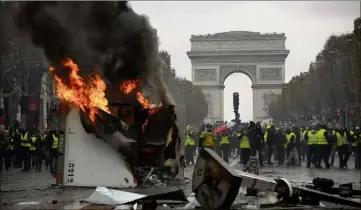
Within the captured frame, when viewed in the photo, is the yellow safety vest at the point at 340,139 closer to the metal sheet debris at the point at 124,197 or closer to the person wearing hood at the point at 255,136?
the person wearing hood at the point at 255,136

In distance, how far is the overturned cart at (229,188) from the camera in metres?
8.59

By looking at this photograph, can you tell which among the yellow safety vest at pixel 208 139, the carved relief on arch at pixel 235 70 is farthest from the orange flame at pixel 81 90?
the carved relief on arch at pixel 235 70

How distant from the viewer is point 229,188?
8555mm

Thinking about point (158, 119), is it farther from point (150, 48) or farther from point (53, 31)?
point (53, 31)

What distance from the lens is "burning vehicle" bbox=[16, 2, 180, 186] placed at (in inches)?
510

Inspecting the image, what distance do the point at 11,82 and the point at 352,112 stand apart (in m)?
23.1

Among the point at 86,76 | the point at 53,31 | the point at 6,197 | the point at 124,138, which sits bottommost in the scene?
the point at 6,197

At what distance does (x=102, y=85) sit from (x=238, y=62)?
95527 millimetres

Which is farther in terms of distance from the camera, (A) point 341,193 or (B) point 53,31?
(B) point 53,31

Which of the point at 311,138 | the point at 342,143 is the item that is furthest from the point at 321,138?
the point at 342,143

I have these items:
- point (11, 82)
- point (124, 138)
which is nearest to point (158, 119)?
point (124, 138)

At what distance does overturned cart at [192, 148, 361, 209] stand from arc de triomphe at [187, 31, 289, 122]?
93326mm

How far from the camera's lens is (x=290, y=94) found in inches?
3258

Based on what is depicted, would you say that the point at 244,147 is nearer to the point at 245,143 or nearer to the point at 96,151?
the point at 245,143
